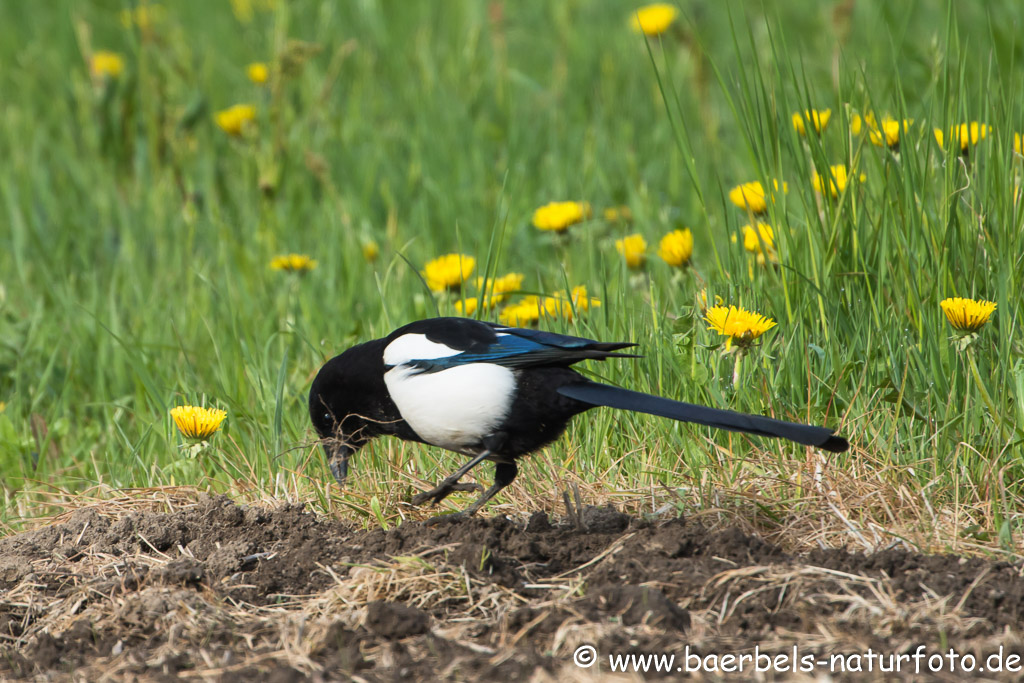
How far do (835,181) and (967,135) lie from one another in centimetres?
40

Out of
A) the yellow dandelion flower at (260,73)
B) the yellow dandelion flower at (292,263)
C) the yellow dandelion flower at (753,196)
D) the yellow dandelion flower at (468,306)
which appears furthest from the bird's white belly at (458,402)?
the yellow dandelion flower at (260,73)

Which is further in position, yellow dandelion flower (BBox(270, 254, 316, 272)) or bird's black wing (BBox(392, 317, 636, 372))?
yellow dandelion flower (BBox(270, 254, 316, 272))

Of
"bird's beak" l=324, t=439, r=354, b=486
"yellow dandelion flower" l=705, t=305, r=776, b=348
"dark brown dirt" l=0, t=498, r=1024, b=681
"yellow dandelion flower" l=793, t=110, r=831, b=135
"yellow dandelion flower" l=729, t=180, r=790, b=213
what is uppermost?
"yellow dandelion flower" l=793, t=110, r=831, b=135

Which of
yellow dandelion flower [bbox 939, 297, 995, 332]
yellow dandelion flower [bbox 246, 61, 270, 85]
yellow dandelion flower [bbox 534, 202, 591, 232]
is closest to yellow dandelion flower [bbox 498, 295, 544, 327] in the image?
yellow dandelion flower [bbox 534, 202, 591, 232]

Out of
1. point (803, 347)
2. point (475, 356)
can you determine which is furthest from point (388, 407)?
point (803, 347)

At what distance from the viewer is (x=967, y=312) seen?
2.73 m

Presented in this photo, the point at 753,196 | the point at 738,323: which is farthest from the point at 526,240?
the point at 738,323

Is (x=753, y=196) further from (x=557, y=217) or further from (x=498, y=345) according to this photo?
(x=498, y=345)

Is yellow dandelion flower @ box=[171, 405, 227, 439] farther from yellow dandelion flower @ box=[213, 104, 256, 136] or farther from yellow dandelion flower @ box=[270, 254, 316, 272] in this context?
yellow dandelion flower @ box=[213, 104, 256, 136]

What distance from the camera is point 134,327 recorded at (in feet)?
14.3

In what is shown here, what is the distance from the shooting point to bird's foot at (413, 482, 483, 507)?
282 cm

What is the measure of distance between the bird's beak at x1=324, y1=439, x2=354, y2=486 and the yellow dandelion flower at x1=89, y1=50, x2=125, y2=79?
11.4 ft

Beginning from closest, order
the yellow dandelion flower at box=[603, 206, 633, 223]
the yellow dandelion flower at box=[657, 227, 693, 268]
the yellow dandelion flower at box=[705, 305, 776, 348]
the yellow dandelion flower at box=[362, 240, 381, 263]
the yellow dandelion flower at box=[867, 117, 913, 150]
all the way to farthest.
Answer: the yellow dandelion flower at box=[705, 305, 776, 348] → the yellow dandelion flower at box=[867, 117, 913, 150] → the yellow dandelion flower at box=[657, 227, 693, 268] → the yellow dandelion flower at box=[362, 240, 381, 263] → the yellow dandelion flower at box=[603, 206, 633, 223]

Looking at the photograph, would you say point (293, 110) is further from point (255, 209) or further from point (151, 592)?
point (151, 592)
